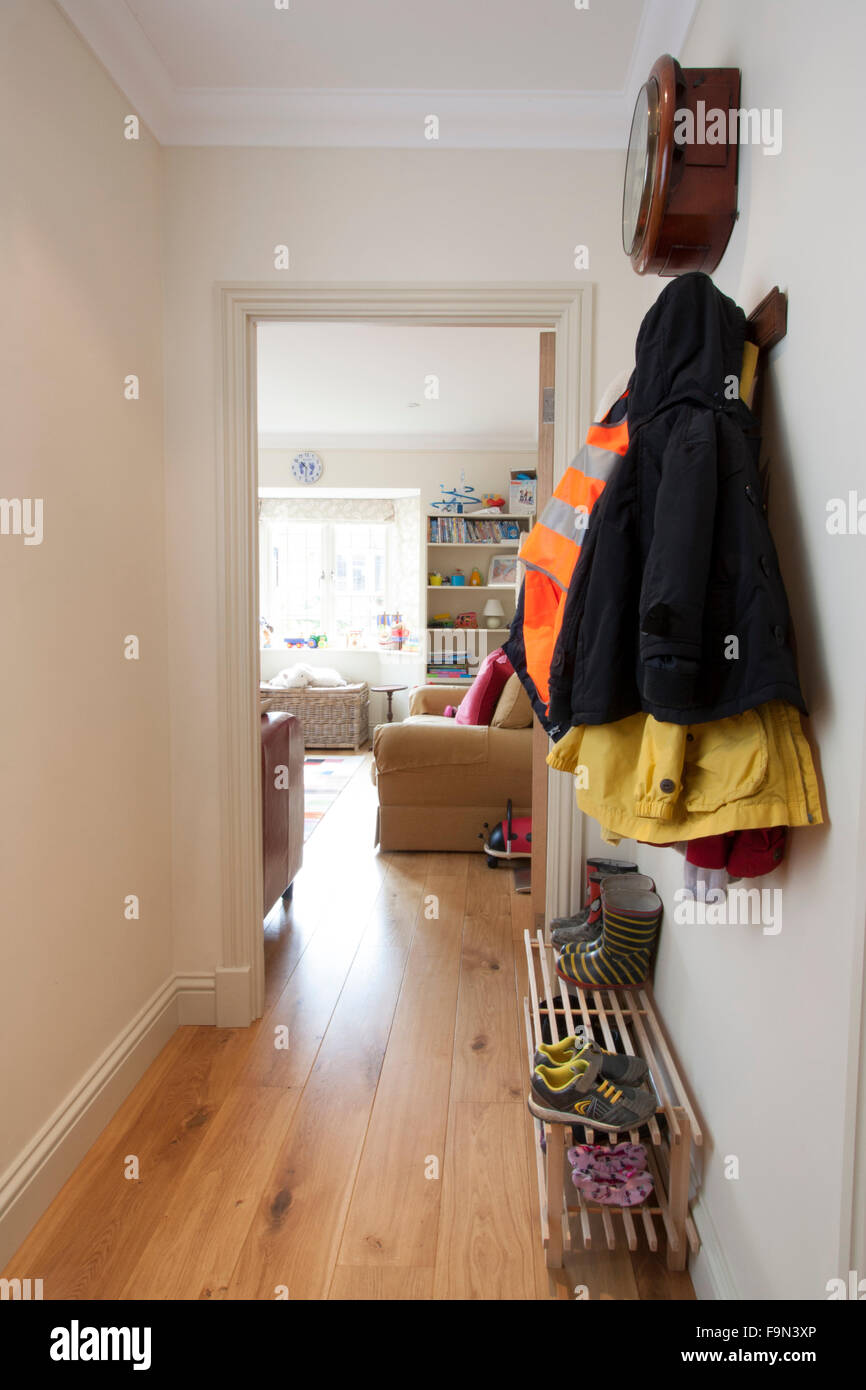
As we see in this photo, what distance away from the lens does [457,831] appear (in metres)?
4.29

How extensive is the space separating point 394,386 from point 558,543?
4.34m

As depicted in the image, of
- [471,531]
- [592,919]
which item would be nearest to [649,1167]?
[592,919]

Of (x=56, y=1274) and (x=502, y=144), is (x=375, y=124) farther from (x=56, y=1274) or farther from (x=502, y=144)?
(x=56, y=1274)

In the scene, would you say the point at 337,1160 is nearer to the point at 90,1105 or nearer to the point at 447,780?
the point at 90,1105

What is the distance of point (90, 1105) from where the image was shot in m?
1.97

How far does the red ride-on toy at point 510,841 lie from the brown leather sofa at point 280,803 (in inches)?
37.6

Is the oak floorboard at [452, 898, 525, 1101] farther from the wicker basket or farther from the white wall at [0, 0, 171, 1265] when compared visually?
the wicker basket

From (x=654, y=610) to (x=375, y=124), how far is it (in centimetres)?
194

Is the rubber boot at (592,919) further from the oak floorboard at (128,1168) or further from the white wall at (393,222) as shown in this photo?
the white wall at (393,222)

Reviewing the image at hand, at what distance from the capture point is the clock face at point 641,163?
1570 mm

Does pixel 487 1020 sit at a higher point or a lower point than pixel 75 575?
lower

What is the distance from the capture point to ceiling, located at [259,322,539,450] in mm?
4629

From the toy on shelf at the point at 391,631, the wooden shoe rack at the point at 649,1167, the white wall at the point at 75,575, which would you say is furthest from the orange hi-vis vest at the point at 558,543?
the toy on shelf at the point at 391,631
